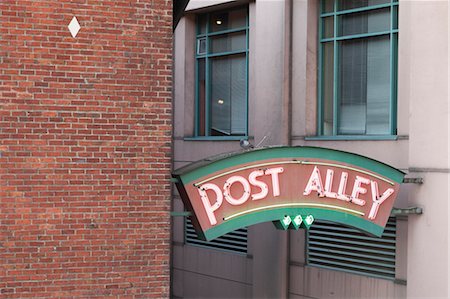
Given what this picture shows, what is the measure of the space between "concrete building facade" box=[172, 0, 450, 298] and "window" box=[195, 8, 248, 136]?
3cm

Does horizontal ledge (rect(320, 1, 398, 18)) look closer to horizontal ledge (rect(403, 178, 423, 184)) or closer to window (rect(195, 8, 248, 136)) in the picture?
window (rect(195, 8, 248, 136))

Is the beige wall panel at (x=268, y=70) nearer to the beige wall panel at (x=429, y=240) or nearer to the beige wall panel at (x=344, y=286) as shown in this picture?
the beige wall panel at (x=344, y=286)

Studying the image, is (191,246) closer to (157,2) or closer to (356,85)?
(356,85)

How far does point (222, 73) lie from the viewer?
20219 millimetres

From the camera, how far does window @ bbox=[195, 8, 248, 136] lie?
19594 mm

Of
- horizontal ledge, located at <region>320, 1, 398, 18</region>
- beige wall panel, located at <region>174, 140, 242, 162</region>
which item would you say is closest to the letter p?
horizontal ledge, located at <region>320, 1, 398, 18</region>

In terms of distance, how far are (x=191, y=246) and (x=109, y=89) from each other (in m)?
9.83

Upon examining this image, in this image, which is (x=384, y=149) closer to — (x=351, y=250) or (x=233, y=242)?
(x=351, y=250)

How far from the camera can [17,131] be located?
37.1ft

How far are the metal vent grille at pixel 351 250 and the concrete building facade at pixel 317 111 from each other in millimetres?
64

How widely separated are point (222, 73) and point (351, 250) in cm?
611

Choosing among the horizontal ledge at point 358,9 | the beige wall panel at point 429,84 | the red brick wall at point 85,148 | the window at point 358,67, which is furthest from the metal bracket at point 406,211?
the red brick wall at point 85,148

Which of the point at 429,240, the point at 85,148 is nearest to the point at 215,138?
the point at 429,240

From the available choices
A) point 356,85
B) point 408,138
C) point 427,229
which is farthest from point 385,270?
point 356,85
